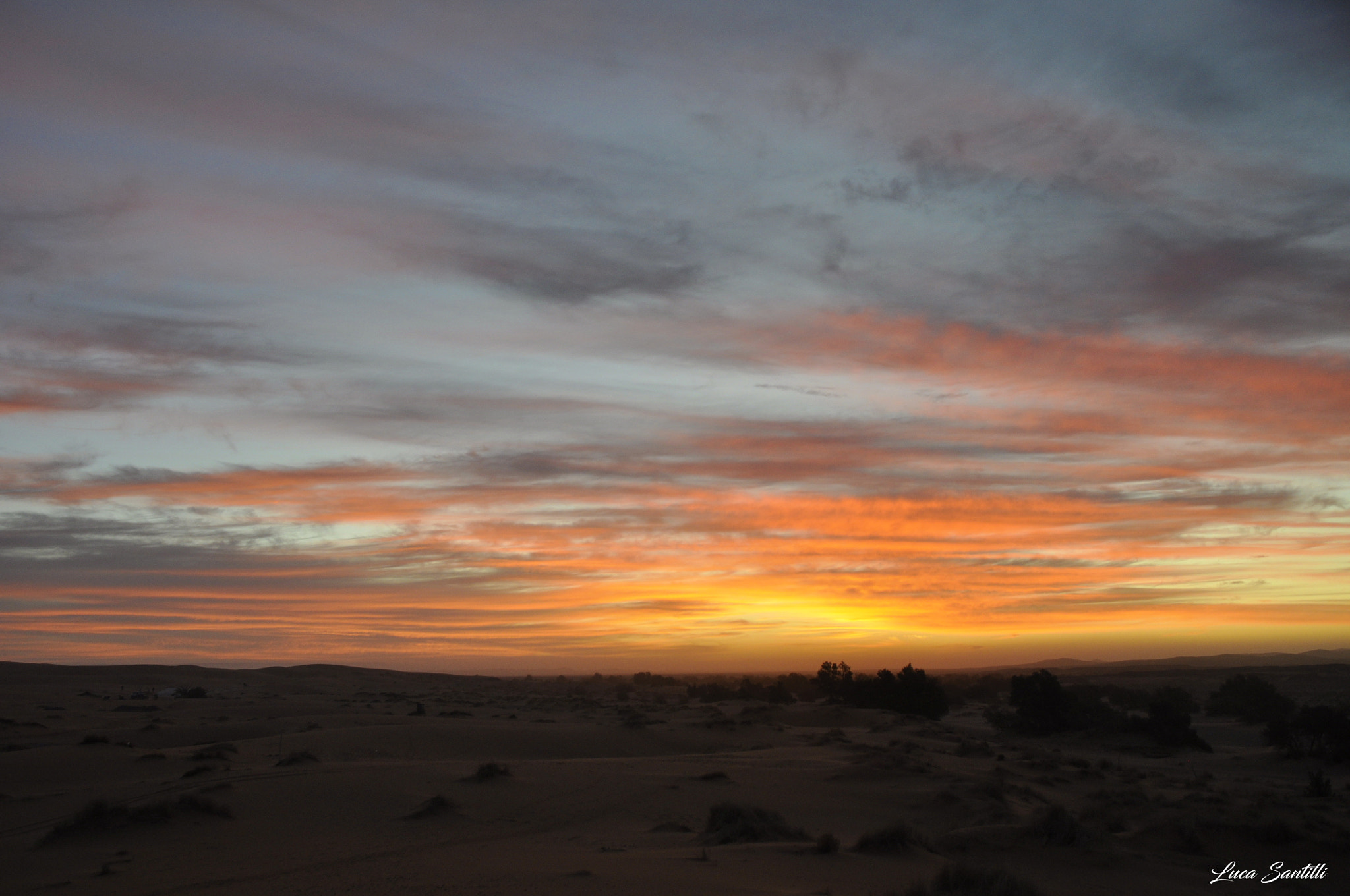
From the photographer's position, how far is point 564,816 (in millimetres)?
18562

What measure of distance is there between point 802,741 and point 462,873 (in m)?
25.9

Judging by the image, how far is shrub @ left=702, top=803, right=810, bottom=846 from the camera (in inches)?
625

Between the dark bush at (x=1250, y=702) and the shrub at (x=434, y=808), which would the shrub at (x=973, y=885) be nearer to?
the shrub at (x=434, y=808)

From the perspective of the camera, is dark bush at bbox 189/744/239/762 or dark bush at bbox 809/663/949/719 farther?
dark bush at bbox 809/663/949/719

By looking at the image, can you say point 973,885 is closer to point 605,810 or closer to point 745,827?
point 745,827

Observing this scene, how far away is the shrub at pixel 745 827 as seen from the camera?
15883mm

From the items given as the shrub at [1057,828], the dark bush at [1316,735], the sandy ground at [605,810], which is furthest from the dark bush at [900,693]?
the shrub at [1057,828]

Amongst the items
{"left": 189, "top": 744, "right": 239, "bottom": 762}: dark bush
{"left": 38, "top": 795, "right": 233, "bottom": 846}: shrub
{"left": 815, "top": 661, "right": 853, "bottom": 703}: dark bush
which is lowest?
{"left": 815, "top": 661, "right": 853, "bottom": 703}: dark bush

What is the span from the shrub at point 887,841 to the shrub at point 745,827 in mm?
1538

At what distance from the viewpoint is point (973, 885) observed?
1134 centimetres

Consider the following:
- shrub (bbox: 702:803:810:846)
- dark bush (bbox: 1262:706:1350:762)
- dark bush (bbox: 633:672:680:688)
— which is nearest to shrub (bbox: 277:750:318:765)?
shrub (bbox: 702:803:810:846)

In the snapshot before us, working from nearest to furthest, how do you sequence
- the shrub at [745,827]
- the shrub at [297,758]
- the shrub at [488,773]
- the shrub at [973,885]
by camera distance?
the shrub at [973,885] → the shrub at [745,827] → the shrub at [488,773] → the shrub at [297,758]

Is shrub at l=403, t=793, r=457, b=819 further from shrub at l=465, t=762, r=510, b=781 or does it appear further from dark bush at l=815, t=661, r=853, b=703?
dark bush at l=815, t=661, r=853, b=703

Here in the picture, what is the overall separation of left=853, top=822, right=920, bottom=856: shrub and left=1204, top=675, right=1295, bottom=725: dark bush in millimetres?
42092
